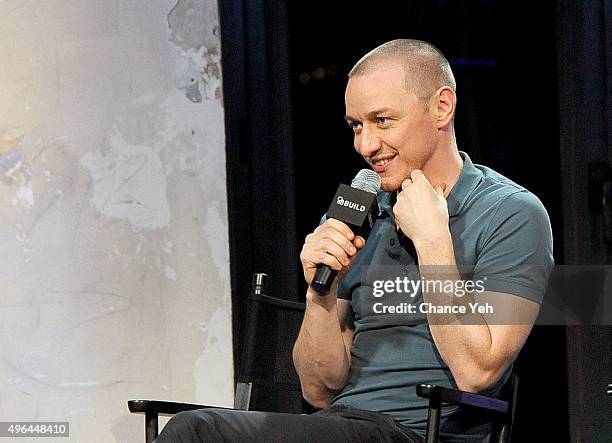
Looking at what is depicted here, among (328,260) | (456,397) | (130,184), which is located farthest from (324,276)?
(130,184)

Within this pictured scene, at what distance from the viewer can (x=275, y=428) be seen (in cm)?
172

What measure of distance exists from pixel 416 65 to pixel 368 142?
18 cm

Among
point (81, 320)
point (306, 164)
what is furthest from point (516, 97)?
point (81, 320)

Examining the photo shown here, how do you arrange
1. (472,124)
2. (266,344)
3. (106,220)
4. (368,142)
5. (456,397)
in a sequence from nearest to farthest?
(456,397) < (368,142) < (266,344) < (106,220) < (472,124)

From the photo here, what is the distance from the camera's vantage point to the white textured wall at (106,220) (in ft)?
9.03

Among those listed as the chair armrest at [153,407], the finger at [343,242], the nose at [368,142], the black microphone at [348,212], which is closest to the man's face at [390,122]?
the nose at [368,142]

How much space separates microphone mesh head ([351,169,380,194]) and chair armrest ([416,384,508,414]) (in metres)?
0.44

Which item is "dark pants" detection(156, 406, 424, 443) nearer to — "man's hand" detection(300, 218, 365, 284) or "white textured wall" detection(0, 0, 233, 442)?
"man's hand" detection(300, 218, 365, 284)

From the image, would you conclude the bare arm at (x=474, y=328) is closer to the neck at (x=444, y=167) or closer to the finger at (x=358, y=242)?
the finger at (x=358, y=242)

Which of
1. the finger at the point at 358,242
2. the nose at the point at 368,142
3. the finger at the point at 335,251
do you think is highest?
the nose at the point at 368,142

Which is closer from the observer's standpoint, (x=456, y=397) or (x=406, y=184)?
(x=456, y=397)

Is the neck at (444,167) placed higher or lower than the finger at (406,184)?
higher

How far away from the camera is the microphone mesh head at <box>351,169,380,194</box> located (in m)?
1.95

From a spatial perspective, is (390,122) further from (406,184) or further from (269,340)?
(269,340)
